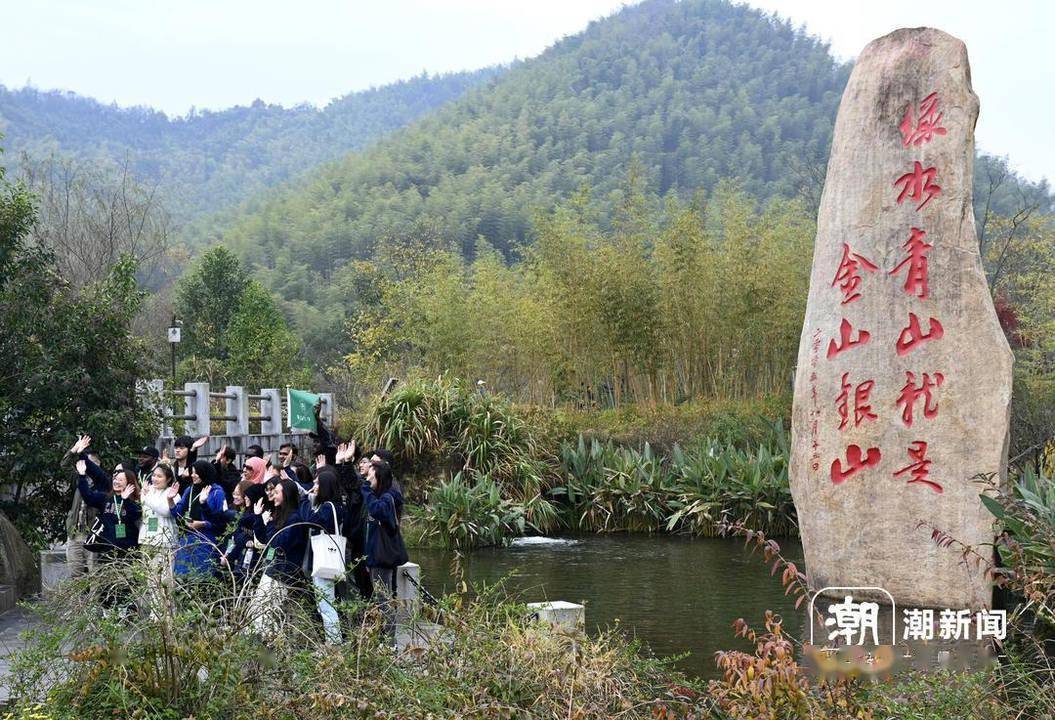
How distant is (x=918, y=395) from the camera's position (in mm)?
6723

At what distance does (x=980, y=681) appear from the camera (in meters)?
4.09

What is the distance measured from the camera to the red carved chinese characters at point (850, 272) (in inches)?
275

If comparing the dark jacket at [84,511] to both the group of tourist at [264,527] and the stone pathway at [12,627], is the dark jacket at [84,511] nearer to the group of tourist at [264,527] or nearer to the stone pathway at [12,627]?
the group of tourist at [264,527]

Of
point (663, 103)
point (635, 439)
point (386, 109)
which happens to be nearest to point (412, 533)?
point (635, 439)

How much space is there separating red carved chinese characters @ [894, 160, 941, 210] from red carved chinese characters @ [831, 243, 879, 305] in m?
0.41

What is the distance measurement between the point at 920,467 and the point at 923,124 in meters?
2.06

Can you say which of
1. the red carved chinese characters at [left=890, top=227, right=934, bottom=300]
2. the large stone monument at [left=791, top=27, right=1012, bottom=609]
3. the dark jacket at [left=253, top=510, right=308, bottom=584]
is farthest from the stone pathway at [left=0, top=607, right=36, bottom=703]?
the red carved chinese characters at [left=890, top=227, right=934, bottom=300]

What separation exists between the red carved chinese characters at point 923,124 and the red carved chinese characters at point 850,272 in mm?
728

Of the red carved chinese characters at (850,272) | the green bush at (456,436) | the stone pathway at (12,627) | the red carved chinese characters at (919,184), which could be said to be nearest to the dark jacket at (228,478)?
the stone pathway at (12,627)

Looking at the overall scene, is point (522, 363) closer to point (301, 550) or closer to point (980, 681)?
point (301, 550)

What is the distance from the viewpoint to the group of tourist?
4578mm

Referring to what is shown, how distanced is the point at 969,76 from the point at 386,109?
95776mm

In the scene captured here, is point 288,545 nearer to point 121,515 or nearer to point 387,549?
point 387,549

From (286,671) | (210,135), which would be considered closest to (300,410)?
(286,671)
